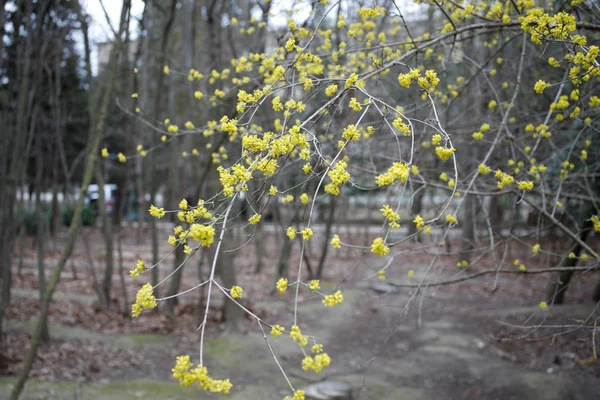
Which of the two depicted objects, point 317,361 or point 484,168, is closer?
point 317,361

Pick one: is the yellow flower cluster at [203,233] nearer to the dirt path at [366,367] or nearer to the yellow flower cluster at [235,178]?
the yellow flower cluster at [235,178]

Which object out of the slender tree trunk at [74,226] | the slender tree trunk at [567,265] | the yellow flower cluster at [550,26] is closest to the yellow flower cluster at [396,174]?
the yellow flower cluster at [550,26]

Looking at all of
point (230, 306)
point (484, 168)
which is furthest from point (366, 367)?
point (484, 168)

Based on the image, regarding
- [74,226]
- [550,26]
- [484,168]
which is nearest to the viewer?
[550,26]

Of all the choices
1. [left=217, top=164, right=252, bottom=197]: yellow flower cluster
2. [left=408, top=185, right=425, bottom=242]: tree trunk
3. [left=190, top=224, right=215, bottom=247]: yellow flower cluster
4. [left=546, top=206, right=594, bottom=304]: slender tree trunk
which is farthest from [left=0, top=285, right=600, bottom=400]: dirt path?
[left=190, top=224, right=215, bottom=247]: yellow flower cluster

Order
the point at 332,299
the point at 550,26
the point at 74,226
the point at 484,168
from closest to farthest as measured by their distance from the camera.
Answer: the point at 332,299, the point at 550,26, the point at 484,168, the point at 74,226

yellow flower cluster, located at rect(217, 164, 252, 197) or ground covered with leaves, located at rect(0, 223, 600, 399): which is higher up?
yellow flower cluster, located at rect(217, 164, 252, 197)

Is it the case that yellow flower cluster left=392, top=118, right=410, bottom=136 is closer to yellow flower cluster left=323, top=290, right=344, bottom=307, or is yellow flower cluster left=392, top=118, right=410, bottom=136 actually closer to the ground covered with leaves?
yellow flower cluster left=323, top=290, right=344, bottom=307

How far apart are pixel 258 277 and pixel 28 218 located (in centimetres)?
1089

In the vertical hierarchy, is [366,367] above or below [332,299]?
below

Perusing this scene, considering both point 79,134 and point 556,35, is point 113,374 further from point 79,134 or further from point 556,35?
point 79,134

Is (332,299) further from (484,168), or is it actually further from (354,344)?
(354,344)

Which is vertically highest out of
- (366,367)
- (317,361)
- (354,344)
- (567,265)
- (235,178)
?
(235,178)

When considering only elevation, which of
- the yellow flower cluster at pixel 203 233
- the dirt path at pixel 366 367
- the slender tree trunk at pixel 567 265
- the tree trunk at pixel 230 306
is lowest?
the dirt path at pixel 366 367
